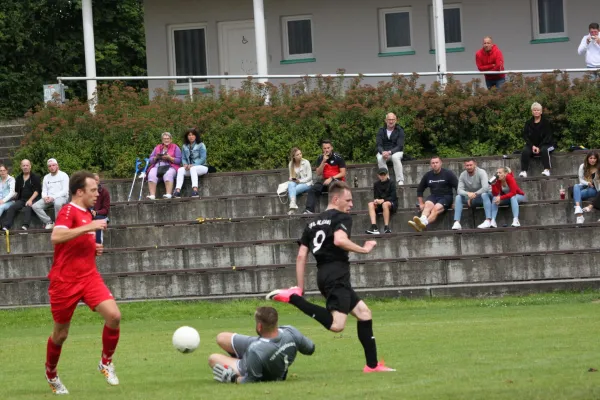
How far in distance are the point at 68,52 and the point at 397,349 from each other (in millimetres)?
29052

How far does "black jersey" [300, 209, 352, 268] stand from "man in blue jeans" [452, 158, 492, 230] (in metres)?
10.8

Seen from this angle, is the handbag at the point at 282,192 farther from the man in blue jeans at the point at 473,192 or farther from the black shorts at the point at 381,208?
the man in blue jeans at the point at 473,192

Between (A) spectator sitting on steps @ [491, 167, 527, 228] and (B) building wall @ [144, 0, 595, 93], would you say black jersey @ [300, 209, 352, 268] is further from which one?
(B) building wall @ [144, 0, 595, 93]

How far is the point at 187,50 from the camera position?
112 feet

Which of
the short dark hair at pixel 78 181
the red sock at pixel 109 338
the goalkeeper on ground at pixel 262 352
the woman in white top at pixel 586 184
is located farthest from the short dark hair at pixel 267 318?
the woman in white top at pixel 586 184

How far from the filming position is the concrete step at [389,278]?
2102cm

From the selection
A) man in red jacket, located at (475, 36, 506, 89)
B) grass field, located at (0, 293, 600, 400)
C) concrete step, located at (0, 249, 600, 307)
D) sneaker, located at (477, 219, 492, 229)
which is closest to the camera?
grass field, located at (0, 293, 600, 400)

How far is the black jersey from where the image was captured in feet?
39.0

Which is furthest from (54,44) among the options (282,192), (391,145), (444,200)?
(444,200)

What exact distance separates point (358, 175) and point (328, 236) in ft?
44.2

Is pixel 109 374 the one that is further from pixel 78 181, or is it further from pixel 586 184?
pixel 586 184

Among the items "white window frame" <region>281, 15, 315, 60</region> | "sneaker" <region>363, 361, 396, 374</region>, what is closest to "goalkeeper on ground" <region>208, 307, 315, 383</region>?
"sneaker" <region>363, 361, 396, 374</region>

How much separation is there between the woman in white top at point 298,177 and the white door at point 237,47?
31.0ft

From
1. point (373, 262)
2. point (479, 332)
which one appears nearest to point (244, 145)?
point (373, 262)
